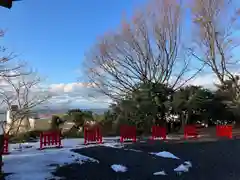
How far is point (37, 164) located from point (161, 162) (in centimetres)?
306

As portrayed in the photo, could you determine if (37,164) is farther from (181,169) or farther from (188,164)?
(188,164)

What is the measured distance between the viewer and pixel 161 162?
260 inches

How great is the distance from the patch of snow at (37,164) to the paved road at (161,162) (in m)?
0.32

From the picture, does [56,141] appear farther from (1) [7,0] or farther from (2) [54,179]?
(1) [7,0]

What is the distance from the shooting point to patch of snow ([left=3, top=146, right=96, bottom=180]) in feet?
16.6

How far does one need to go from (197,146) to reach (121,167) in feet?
Result: 12.7

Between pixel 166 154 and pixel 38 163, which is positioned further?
pixel 166 154

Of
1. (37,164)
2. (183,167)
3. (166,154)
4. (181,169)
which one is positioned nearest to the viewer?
(37,164)

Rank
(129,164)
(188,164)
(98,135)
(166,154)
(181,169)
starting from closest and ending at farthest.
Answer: (181,169), (129,164), (188,164), (166,154), (98,135)

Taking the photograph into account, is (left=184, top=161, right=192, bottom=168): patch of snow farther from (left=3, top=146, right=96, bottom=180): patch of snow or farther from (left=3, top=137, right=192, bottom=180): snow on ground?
(left=3, top=146, right=96, bottom=180): patch of snow

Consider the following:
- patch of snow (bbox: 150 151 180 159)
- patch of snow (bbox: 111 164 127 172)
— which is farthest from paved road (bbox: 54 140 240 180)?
patch of snow (bbox: 150 151 180 159)

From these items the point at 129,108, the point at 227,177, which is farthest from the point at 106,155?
the point at 129,108

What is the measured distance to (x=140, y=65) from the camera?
17344 mm

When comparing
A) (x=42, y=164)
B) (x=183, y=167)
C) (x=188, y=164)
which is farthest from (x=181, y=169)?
(x=42, y=164)
